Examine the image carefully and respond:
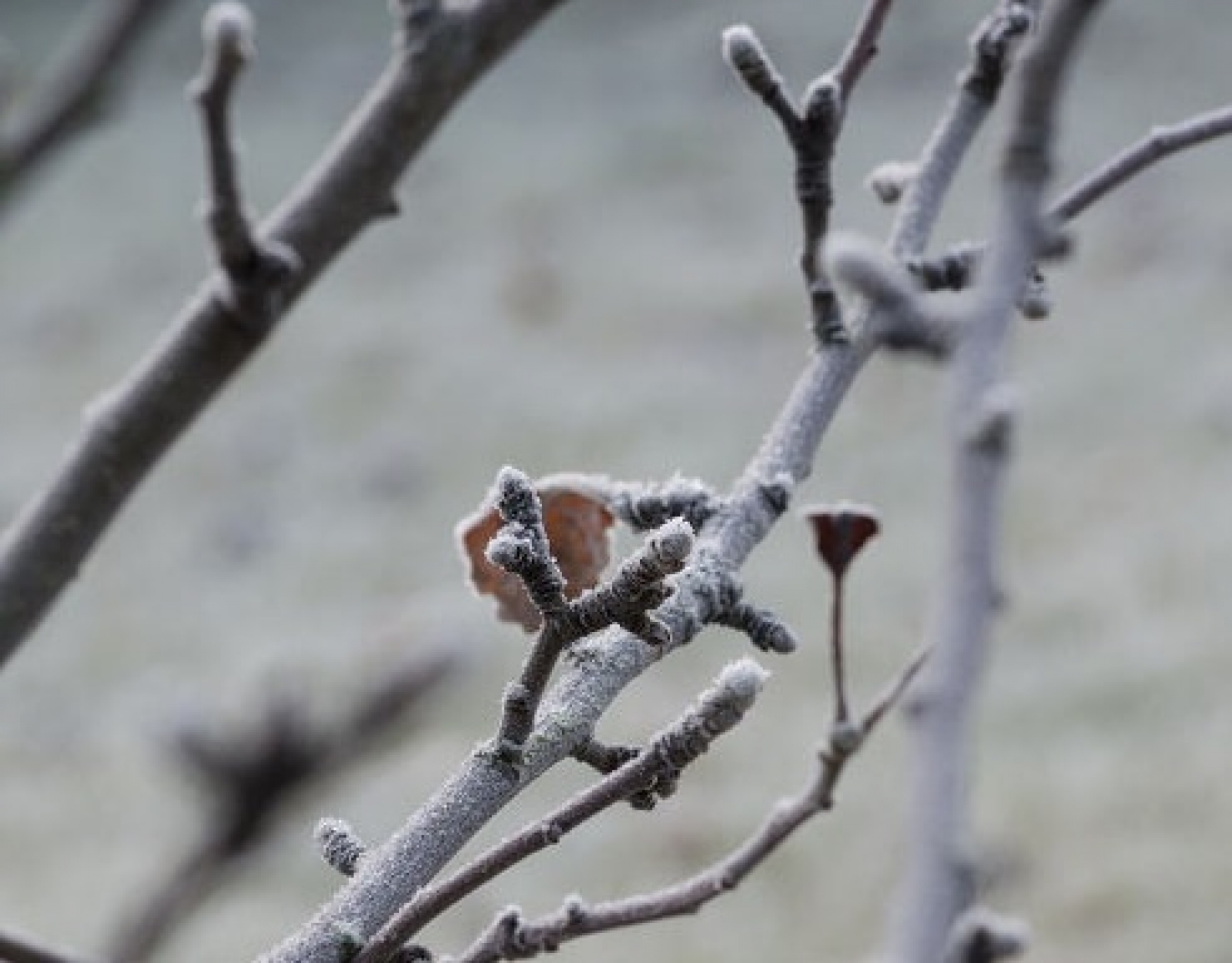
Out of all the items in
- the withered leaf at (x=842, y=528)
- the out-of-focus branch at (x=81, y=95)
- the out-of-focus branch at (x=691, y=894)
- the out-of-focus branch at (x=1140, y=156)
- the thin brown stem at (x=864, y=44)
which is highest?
the out-of-focus branch at (x=81, y=95)

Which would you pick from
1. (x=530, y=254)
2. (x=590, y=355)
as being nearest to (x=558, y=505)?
(x=590, y=355)

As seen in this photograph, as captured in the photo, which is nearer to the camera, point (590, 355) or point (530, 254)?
point (590, 355)

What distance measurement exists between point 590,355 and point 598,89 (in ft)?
7.93

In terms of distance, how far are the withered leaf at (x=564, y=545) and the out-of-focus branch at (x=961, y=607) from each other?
8.5 inches

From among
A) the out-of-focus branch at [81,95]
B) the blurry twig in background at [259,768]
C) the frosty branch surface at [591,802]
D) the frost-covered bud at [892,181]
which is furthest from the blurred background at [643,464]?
the frosty branch surface at [591,802]

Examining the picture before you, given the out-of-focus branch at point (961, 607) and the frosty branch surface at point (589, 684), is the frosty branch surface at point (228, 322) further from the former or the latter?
the out-of-focus branch at point (961, 607)

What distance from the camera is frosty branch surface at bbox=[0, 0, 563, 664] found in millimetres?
634

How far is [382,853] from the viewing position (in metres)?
0.35

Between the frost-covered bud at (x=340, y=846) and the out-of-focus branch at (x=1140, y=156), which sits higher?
the out-of-focus branch at (x=1140, y=156)

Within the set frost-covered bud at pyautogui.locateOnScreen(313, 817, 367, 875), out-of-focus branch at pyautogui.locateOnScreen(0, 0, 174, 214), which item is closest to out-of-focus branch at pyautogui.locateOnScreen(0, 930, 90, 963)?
frost-covered bud at pyautogui.locateOnScreen(313, 817, 367, 875)

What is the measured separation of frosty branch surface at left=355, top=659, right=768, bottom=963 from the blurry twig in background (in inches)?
10.0

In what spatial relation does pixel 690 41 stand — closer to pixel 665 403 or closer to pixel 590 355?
pixel 590 355

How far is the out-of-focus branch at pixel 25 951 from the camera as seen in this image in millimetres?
428

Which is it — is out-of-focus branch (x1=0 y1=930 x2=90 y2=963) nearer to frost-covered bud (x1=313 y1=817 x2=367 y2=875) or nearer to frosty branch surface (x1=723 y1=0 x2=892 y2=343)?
frost-covered bud (x1=313 y1=817 x2=367 y2=875)
